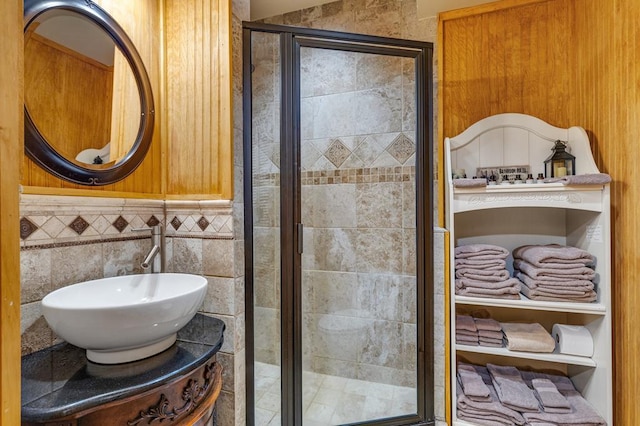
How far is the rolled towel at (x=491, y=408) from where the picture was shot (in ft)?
4.24

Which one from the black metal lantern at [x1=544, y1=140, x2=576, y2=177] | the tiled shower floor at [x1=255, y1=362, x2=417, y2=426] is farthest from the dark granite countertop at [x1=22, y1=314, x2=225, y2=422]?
the black metal lantern at [x1=544, y1=140, x2=576, y2=177]

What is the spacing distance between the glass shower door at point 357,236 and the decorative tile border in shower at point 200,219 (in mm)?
358

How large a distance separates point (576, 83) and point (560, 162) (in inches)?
16.7

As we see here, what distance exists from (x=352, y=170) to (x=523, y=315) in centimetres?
119

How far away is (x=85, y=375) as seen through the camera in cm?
80

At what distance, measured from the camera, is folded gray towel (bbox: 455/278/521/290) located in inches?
53.3

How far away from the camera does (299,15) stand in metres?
1.94

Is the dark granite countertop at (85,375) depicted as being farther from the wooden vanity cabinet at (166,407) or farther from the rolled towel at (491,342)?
the rolled towel at (491,342)

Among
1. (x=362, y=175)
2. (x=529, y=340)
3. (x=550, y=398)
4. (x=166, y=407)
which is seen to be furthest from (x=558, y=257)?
(x=166, y=407)

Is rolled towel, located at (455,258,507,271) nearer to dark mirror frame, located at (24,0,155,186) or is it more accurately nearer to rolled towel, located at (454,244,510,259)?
rolled towel, located at (454,244,510,259)

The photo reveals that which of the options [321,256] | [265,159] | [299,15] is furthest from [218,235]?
[299,15]

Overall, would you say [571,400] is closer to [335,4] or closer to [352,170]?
[352,170]

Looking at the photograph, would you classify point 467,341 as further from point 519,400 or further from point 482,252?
point 482,252

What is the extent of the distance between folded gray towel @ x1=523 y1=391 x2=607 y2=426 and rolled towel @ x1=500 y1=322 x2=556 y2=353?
0.80 ft
